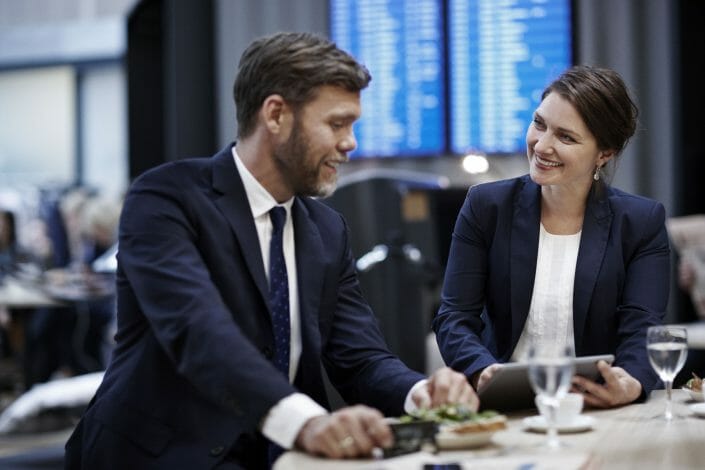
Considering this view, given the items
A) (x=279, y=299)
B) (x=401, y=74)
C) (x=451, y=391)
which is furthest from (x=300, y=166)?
(x=401, y=74)

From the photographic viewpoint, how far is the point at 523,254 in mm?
2348

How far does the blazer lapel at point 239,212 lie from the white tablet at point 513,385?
405 mm

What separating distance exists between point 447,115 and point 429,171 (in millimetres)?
417

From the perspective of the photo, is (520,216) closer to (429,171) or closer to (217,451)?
(217,451)

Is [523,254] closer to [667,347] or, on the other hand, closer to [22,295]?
[667,347]

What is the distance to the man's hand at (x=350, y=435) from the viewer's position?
1.48 meters

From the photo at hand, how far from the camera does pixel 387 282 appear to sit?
5230 mm

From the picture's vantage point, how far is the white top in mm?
2338

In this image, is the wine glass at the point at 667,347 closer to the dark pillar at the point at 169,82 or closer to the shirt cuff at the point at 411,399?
the shirt cuff at the point at 411,399

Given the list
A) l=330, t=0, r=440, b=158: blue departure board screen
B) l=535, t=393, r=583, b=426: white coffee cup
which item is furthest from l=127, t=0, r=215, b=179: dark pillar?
l=535, t=393, r=583, b=426: white coffee cup

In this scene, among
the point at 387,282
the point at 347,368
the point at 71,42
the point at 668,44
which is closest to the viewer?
the point at 347,368

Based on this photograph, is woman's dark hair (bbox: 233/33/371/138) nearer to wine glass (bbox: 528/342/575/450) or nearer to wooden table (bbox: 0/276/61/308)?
wine glass (bbox: 528/342/575/450)

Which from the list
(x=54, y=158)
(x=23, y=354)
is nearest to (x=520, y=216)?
(x=23, y=354)

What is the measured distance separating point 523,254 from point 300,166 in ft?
2.18
